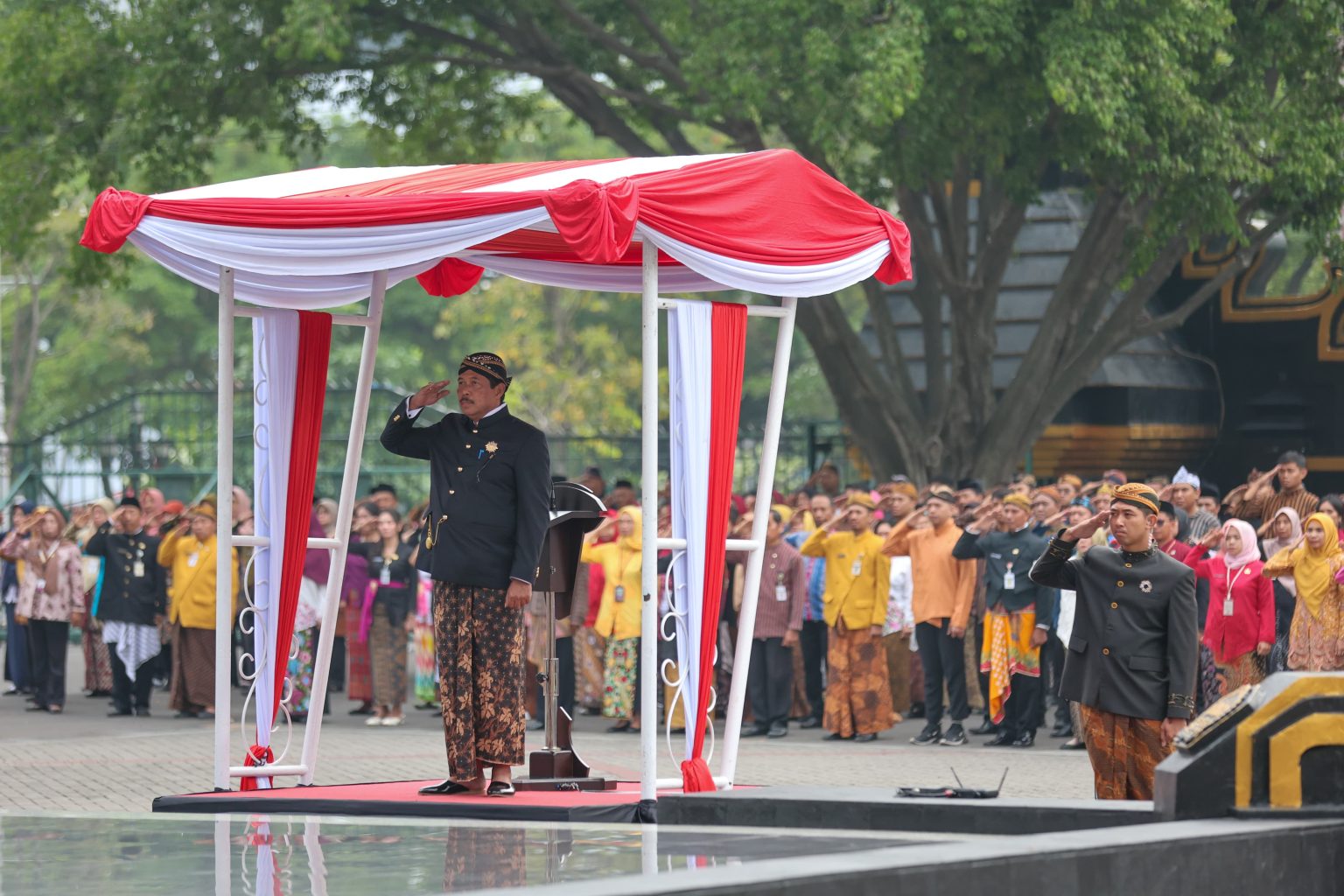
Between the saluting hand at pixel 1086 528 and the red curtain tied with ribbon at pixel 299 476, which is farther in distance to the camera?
the red curtain tied with ribbon at pixel 299 476

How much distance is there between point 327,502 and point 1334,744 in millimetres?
13711

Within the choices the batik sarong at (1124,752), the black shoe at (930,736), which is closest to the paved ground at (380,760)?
the black shoe at (930,736)

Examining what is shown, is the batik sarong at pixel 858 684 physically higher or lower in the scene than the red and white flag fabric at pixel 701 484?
lower

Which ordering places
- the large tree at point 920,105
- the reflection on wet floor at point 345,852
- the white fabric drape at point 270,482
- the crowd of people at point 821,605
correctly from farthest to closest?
the large tree at point 920,105
the crowd of people at point 821,605
the white fabric drape at point 270,482
the reflection on wet floor at point 345,852

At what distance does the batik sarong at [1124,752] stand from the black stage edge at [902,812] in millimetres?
1328

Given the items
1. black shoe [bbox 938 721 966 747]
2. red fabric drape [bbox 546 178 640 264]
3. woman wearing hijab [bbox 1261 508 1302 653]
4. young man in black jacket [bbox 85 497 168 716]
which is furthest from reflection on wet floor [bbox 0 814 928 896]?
young man in black jacket [bbox 85 497 168 716]

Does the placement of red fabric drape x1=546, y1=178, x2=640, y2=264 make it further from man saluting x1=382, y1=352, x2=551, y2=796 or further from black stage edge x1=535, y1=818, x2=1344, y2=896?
black stage edge x1=535, y1=818, x2=1344, y2=896

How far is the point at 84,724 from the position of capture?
17844 millimetres

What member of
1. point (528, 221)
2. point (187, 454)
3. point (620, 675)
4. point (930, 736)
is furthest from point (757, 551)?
point (187, 454)

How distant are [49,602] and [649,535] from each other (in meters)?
11.0

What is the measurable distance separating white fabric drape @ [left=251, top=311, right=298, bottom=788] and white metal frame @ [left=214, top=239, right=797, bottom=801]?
10cm

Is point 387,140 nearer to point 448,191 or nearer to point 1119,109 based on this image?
point 1119,109

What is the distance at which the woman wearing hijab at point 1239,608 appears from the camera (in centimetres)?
1402

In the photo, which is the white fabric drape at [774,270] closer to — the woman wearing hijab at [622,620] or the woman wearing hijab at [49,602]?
the woman wearing hijab at [622,620]
